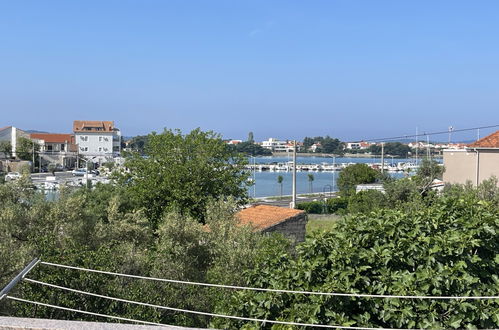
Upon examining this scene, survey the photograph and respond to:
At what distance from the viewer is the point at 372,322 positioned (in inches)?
204

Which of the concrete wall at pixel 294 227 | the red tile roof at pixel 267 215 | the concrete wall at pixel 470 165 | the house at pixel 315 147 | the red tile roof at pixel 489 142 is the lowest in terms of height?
the concrete wall at pixel 294 227

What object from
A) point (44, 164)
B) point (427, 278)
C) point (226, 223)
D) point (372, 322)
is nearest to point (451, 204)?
point (427, 278)

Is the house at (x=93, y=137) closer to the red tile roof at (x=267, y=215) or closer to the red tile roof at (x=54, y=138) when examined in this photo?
the red tile roof at (x=54, y=138)

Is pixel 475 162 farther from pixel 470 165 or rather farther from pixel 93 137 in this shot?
pixel 93 137

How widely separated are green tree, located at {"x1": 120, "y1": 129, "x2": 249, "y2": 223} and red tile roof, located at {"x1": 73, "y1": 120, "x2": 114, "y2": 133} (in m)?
96.5

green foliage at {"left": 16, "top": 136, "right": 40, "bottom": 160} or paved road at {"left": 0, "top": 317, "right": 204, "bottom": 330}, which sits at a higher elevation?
green foliage at {"left": 16, "top": 136, "right": 40, "bottom": 160}

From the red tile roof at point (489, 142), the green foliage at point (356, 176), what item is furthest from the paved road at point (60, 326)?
the green foliage at point (356, 176)

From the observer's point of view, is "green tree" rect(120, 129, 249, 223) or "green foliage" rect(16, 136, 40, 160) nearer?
"green tree" rect(120, 129, 249, 223)

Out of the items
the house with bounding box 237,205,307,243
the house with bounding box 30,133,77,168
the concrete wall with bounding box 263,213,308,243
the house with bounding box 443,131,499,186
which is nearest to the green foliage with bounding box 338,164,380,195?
the house with bounding box 443,131,499,186

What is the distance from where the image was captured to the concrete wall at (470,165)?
1303 inches

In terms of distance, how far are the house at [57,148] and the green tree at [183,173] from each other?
7813 cm

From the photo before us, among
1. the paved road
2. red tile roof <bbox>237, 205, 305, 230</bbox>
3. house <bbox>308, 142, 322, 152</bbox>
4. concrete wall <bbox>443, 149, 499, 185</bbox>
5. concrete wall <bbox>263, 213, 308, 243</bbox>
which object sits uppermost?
house <bbox>308, 142, 322, 152</bbox>

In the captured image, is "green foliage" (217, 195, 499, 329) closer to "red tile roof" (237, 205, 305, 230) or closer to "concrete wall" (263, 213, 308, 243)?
"red tile roof" (237, 205, 305, 230)

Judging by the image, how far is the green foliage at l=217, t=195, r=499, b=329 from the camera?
16.4ft
